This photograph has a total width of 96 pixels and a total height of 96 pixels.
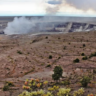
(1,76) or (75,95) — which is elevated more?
(75,95)

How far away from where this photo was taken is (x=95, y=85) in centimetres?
1728

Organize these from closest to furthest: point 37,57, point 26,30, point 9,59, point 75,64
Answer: point 75,64, point 9,59, point 37,57, point 26,30

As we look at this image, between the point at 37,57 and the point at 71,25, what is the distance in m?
113

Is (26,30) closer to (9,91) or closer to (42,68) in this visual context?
(42,68)

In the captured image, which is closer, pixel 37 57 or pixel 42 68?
pixel 42 68

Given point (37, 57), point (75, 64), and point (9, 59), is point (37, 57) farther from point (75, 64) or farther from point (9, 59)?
point (75, 64)

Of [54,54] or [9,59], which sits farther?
[54,54]

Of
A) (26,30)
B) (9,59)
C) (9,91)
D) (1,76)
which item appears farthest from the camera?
(26,30)

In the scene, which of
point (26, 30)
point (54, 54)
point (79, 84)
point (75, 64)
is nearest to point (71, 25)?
point (26, 30)

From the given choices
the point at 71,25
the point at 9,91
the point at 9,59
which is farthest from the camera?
the point at 71,25

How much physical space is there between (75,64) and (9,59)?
522 inches

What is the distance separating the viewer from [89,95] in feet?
46.0

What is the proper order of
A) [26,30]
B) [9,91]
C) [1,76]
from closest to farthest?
1. [9,91]
2. [1,76]
3. [26,30]

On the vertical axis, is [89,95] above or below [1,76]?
above
